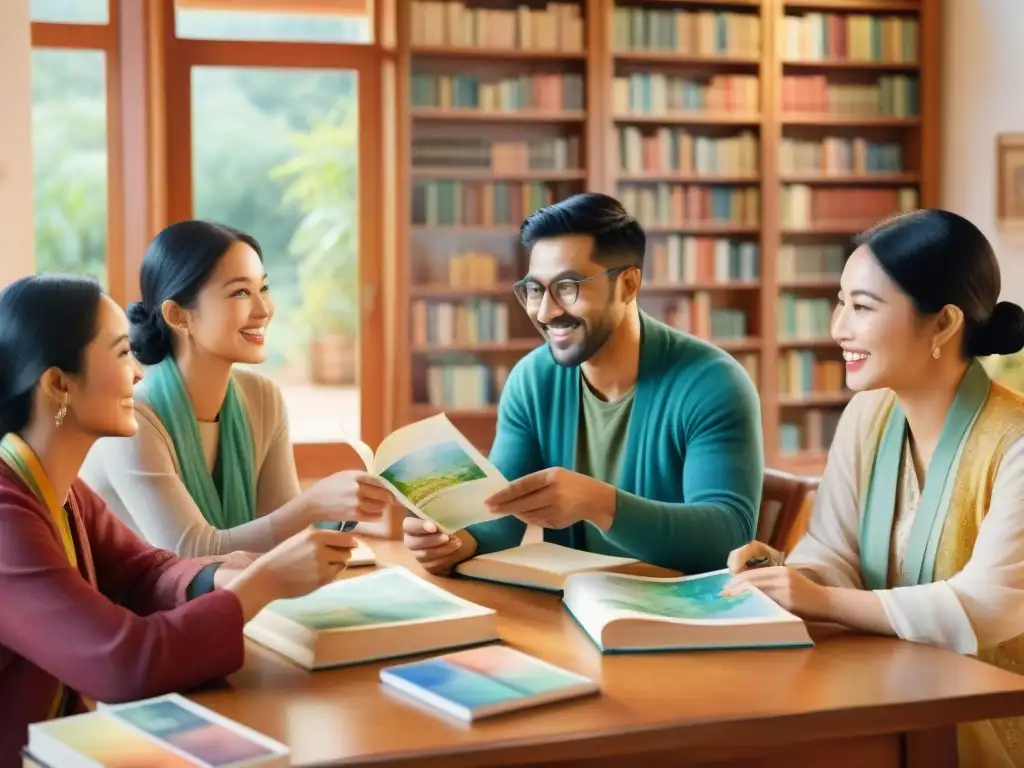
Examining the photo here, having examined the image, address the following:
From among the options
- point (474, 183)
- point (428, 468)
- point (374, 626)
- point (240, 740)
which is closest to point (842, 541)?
point (428, 468)

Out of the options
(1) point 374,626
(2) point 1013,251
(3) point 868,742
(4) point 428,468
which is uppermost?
(2) point 1013,251

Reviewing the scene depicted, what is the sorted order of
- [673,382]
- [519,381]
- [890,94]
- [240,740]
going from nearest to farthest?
[240,740], [673,382], [519,381], [890,94]

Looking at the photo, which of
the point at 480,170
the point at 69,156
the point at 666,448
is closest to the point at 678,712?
the point at 666,448

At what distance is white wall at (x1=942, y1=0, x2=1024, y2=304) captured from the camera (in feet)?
19.4

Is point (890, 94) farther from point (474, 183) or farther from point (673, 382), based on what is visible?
point (673, 382)

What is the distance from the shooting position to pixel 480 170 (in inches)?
226

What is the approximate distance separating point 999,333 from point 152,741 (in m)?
1.36

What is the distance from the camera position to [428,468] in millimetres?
1834

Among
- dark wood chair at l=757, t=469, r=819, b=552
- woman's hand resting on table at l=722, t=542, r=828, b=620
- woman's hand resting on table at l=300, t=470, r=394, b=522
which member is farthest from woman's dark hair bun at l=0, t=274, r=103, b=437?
dark wood chair at l=757, t=469, r=819, b=552

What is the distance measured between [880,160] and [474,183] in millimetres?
2121

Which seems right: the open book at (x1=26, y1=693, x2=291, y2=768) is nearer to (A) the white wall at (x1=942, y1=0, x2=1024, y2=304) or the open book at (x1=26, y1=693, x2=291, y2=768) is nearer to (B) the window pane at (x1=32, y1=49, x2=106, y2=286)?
(B) the window pane at (x1=32, y1=49, x2=106, y2=286)

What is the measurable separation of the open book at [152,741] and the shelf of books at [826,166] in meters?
5.13

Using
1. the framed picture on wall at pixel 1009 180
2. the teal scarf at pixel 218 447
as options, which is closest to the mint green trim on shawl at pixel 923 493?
the teal scarf at pixel 218 447

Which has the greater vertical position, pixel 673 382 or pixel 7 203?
pixel 7 203
